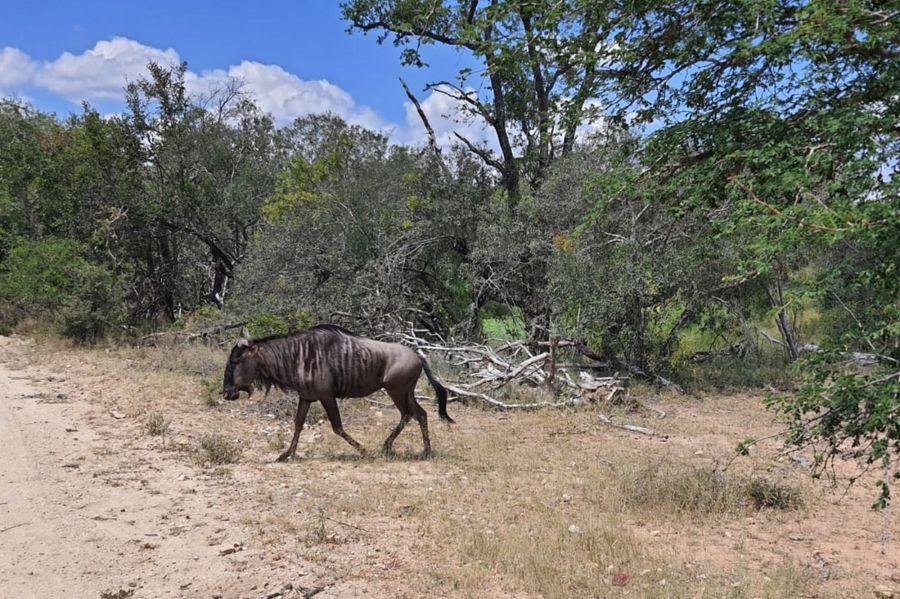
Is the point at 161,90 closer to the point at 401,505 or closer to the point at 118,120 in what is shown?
the point at 118,120

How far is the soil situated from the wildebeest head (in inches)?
34.8

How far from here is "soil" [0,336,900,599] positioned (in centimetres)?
471

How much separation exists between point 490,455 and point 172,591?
4524 millimetres

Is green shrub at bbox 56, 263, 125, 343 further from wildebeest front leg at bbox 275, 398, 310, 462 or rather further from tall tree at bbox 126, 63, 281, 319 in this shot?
wildebeest front leg at bbox 275, 398, 310, 462

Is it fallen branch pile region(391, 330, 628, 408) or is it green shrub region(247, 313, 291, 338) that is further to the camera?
green shrub region(247, 313, 291, 338)

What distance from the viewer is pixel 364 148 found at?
2125cm

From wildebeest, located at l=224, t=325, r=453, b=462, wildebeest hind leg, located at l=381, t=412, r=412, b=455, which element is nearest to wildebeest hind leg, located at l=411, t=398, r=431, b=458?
wildebeest, located at l=224, t=325, r=453, b=462

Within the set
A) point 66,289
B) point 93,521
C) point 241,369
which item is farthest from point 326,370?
point 66,289

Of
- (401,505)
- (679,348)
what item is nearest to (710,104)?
(401,505)

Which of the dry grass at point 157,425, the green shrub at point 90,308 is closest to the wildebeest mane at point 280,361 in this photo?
the dry grass at point 157,425

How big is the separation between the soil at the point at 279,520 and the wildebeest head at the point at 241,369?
883mm

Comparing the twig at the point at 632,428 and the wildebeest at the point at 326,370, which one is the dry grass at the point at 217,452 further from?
the twig at the point at 632,428

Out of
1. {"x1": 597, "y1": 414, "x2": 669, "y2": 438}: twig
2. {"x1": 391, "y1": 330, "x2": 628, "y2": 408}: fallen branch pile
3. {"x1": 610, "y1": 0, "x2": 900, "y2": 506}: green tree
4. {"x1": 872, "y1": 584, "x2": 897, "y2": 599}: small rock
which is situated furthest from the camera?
{"x1": 391, "y1": 330, "x2": 628, "y2": 408}: fallen branch pile

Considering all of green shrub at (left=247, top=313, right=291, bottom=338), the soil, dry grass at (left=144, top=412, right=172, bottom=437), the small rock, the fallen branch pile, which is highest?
green shrub at (left=247, top=313, right=291, bottom=338)
